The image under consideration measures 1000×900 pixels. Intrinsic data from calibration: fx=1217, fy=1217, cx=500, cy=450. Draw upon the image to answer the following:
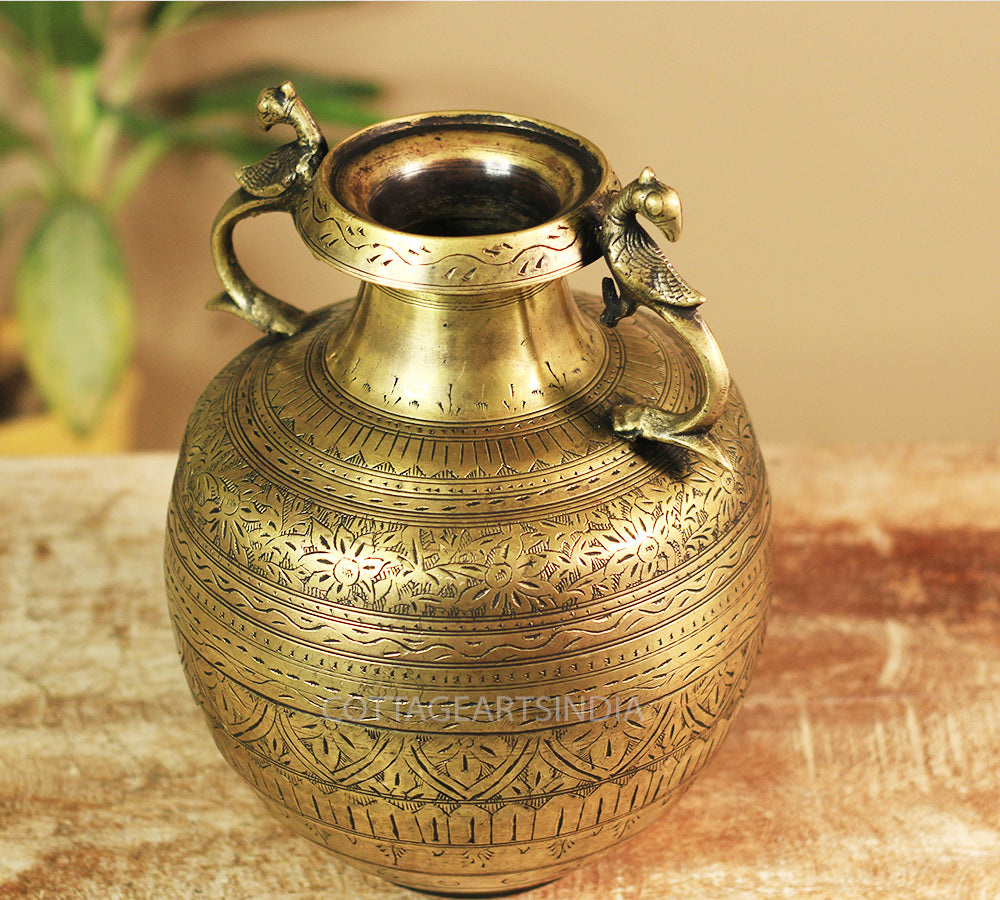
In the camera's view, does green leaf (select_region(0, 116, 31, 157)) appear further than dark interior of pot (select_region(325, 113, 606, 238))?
Yes

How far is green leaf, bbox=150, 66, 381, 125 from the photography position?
2.04 metres

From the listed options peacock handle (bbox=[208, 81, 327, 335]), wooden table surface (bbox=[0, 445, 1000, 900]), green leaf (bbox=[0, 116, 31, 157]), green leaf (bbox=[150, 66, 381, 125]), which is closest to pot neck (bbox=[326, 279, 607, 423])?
peacock handle (bbox=[208, 81, 327, 335])

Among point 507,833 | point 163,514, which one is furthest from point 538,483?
point 163,514

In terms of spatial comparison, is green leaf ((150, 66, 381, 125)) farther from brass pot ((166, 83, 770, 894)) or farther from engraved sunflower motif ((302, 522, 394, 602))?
engraved sunflower motif ((302, 522, 394, 602))

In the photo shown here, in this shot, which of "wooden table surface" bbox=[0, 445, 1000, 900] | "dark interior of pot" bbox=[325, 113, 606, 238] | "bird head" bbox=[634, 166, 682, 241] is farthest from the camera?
"wooden table surface" bbox=[0, 445, 1000, 900]

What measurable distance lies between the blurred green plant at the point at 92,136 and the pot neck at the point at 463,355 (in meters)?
1.16

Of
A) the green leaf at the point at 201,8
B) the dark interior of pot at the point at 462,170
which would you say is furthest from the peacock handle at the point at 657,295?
the green leaf at the point at 201,8

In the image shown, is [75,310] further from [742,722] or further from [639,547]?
[639,547]

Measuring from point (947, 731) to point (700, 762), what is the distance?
428 mm

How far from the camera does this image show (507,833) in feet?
3.07

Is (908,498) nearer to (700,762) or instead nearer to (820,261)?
(700,762)

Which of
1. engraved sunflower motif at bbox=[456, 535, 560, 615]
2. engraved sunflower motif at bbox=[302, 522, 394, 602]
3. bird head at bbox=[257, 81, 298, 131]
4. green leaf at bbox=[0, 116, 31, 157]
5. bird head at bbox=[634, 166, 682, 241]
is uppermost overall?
bird head at bbox=[634, 166, 682, 241]

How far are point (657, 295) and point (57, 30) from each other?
1.46m

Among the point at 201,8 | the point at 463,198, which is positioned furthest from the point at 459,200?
the point at 201,8
